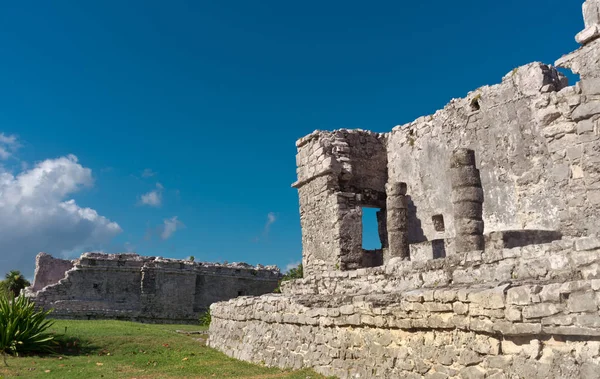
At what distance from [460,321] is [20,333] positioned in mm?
8165

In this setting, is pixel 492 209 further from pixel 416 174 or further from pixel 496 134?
pixel 416 174

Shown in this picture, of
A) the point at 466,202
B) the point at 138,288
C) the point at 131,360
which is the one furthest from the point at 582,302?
the point at 138,288

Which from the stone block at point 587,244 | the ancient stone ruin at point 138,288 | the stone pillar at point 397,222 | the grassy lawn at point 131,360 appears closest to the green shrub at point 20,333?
the grassy lawn at point 131,360

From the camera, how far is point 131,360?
348 inches

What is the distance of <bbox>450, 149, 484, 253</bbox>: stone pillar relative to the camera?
961 centimetres

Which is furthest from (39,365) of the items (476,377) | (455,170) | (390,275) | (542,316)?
(455,170)

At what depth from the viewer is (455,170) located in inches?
402

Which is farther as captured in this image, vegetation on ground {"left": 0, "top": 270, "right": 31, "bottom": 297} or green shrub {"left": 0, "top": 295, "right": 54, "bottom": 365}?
vegetation on ground {"left": 0, "top": 270, "right": 31, "bottom": 297}

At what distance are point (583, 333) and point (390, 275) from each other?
3.89 metres

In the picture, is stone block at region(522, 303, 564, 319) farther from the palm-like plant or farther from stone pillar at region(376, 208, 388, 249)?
the palm-like plant

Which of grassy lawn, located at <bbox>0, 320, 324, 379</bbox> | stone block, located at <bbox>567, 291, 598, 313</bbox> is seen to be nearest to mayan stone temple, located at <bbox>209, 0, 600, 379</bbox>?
stone block, located at <bbox>567, 291, 598, 313</bbox>

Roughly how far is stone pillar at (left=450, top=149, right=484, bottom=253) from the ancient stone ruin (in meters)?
15.0

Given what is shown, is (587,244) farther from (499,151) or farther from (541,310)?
(499,151)

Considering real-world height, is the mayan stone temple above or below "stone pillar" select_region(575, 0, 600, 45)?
below
